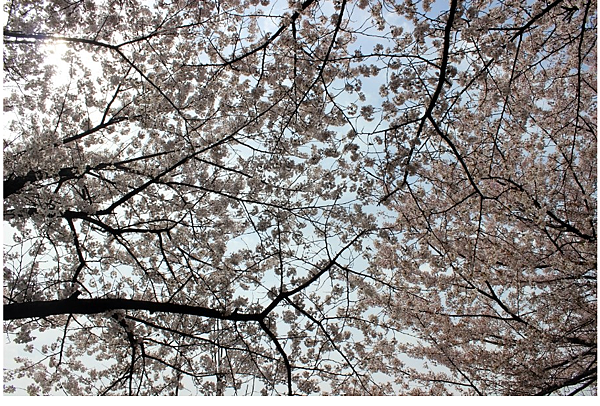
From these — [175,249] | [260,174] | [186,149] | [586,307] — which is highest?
[186,149]

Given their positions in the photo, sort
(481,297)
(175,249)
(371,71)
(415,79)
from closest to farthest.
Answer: (415,79) < (371,71) < (175,249) < (481,297)

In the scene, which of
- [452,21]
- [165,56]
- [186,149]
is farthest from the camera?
[186,149]

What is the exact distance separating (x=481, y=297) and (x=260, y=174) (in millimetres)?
4693

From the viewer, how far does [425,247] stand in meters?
5.75

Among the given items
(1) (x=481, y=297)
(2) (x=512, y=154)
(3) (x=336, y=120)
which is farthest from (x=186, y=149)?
(1) (x=481, y=297)

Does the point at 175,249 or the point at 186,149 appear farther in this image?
the point at 175,249

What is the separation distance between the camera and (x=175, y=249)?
6.21 meters

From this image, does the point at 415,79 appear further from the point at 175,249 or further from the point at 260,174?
the point at 175,249

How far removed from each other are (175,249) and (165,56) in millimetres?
2744

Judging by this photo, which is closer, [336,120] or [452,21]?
[452,21]

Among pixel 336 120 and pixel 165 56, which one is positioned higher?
pixel 165 56

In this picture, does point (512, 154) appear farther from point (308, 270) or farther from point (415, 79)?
point (308, 270)

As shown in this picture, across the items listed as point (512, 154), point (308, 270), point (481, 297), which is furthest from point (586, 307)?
point (308, 270)

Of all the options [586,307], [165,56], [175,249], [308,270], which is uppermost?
[165,56]
